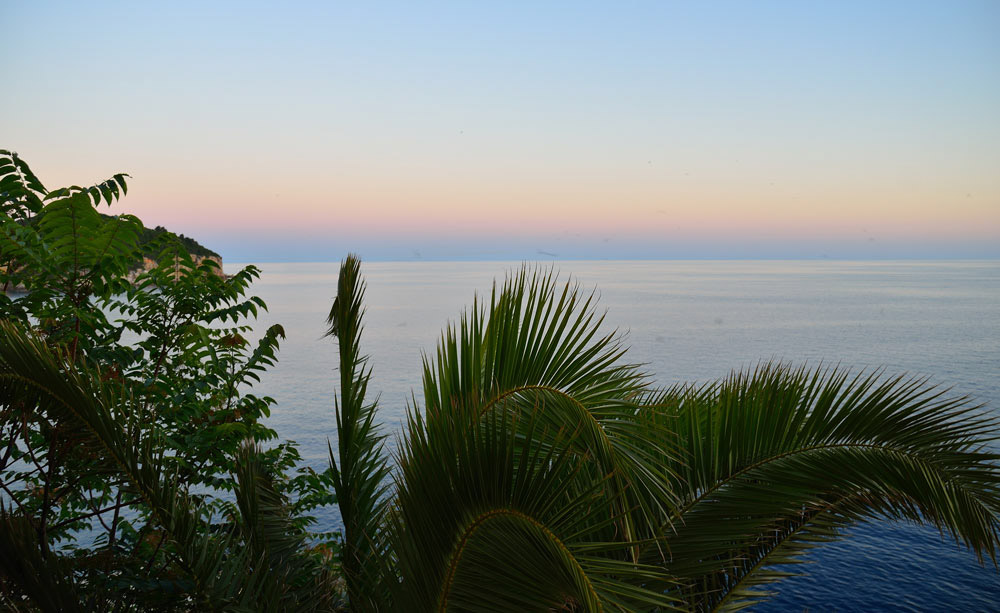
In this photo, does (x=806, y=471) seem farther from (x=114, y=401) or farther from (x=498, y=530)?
(x=114, y=401)

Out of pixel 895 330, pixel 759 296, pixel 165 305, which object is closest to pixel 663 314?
pixel 895 330

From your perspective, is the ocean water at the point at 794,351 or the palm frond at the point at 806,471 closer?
the palm frond at the point at 806,471

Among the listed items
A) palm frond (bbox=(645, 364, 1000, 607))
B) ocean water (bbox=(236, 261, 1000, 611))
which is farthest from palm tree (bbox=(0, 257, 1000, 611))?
ocean water (bbox=(236, 261, 1000, 611))

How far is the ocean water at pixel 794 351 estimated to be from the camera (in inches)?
808

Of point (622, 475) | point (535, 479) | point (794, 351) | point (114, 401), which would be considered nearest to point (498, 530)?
point (535, 479)

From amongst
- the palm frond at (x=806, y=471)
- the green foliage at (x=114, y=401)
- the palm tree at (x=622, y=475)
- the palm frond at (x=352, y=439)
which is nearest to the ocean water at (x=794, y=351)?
the palm tree at (x=622, y=475)

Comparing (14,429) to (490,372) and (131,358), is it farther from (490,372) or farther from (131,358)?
(490,372)

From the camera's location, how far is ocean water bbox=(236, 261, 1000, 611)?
20.5 m

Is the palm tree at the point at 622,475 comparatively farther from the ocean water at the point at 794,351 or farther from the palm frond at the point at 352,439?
the ocean water at the point at 794,351

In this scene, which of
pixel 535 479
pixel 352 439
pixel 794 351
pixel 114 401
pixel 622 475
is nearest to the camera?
pixel 535 479

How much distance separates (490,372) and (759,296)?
122 metres

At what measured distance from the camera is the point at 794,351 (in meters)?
54.8

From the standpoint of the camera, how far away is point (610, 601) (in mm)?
1861

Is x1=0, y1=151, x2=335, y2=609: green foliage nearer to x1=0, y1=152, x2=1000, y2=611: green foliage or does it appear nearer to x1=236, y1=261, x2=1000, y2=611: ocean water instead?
x1=0, y1=152, x2=1000, y2=611: green foliage
